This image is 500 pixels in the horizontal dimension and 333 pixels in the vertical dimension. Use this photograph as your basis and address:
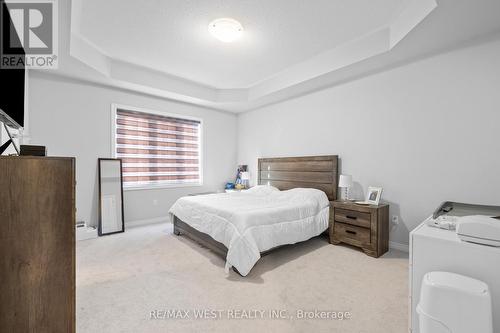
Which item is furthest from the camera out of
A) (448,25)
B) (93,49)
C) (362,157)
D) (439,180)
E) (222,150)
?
(222,150)

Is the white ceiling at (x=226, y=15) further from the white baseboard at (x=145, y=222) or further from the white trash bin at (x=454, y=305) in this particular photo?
the white baseboard at (x=145, y=222)

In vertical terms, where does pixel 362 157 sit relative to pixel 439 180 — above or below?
above

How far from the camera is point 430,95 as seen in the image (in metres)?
2.90

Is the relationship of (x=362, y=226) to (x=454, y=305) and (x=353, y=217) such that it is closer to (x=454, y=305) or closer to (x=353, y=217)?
(x=353, y=217)

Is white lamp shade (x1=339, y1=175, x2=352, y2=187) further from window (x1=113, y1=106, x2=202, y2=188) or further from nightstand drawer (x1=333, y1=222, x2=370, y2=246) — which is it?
window (x1=113, y1=106, x2=202, y2=188)

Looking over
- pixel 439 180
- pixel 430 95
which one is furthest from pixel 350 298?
pixel 430 95

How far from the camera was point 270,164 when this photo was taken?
16.4ft

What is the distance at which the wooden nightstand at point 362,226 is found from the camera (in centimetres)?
295

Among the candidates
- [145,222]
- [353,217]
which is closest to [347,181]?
[353,217]

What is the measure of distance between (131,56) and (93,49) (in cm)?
49

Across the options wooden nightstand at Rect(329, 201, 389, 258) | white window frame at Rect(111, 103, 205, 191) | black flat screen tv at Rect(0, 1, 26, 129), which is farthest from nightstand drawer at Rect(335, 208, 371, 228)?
black flat screen tv at Rect(0, 1, 26, 129)

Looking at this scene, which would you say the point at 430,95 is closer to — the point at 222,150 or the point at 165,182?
the point at 222,150

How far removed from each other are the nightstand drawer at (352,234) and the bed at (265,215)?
21cm

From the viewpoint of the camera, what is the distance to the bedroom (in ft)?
4.24
